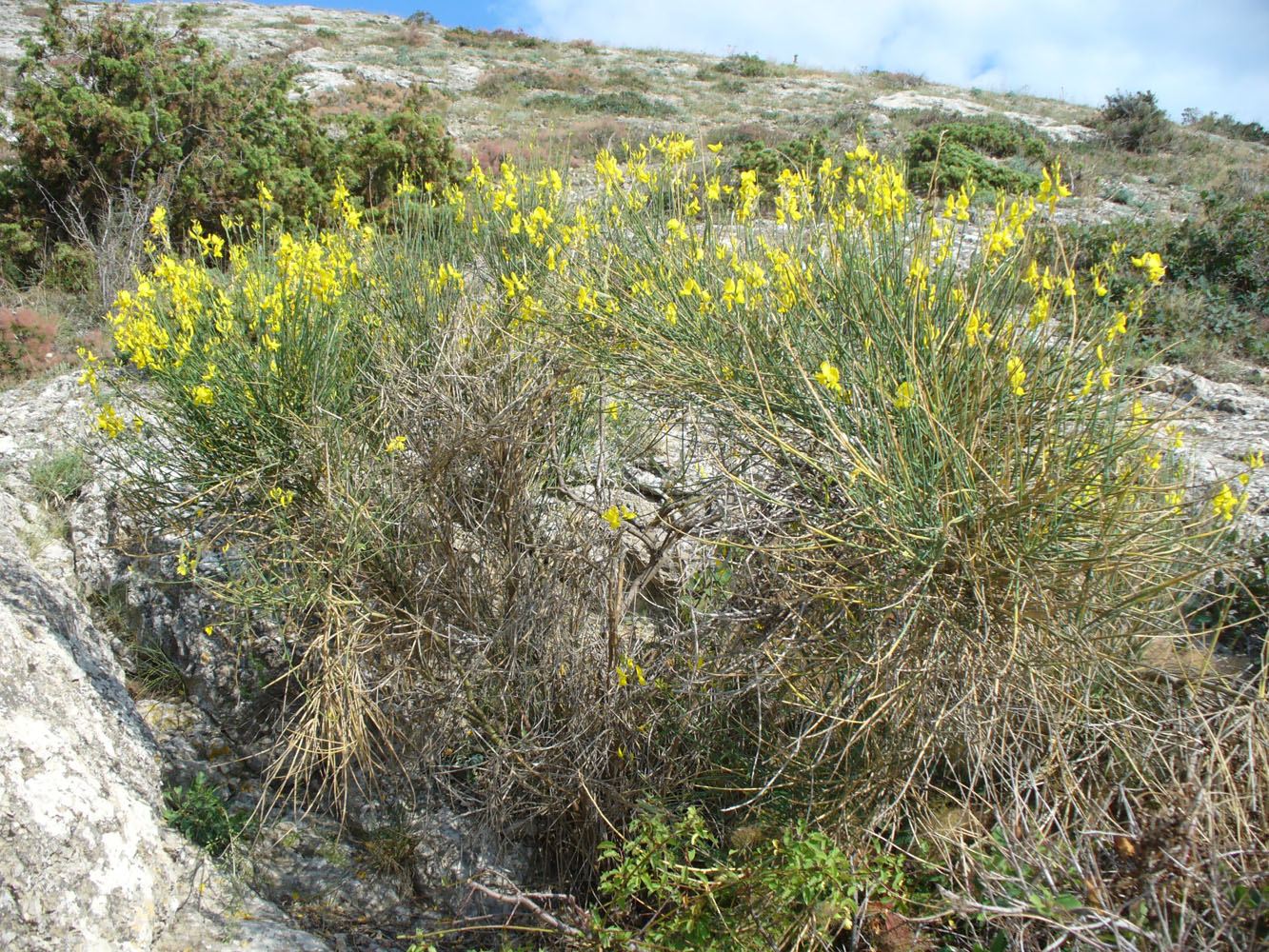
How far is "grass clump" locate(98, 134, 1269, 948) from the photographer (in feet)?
7.22

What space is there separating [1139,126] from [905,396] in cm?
1399

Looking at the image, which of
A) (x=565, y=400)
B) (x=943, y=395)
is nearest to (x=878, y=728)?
(x=943, y=395)

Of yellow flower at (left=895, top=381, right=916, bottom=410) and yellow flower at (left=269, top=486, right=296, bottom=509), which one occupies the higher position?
yellow flower at (left=895, top=381, right=916, bottom=410)

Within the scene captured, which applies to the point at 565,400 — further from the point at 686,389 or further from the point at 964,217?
the point at 964,217

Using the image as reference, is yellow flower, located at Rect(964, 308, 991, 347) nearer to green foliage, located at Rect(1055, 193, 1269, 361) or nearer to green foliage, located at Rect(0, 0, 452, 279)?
green foliage, located at Rect(1055, 193, 1269, 361)

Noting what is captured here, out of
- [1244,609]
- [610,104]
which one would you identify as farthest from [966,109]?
[1244,609]

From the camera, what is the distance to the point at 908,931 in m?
2.38

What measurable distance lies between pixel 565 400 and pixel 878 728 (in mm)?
1659

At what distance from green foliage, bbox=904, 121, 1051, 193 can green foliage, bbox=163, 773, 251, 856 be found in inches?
249

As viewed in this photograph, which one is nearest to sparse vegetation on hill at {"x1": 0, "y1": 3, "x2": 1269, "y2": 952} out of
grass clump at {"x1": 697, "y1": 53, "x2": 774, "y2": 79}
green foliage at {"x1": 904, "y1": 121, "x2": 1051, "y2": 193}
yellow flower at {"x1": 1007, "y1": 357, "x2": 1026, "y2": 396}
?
A: yellow flower at {"x1": 1007, "y1": 357, "x2": 1026, "y2": 396}

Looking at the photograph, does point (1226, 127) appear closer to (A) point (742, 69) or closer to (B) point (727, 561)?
(A) point (742, 69)

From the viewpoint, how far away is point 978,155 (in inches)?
355

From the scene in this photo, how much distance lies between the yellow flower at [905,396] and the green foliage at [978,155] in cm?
498

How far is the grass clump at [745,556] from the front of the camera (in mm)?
2201
